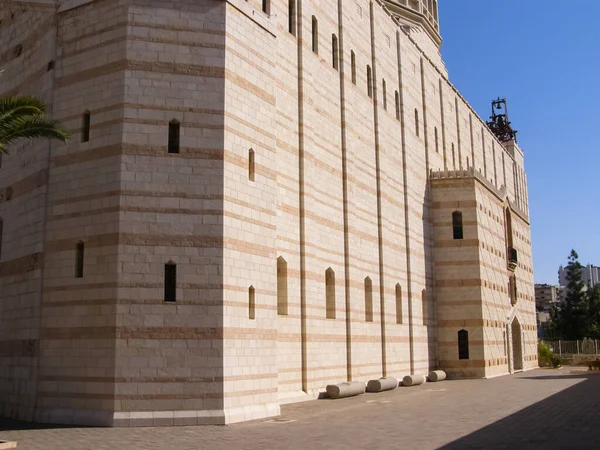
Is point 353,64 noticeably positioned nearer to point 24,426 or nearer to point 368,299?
point 368,299

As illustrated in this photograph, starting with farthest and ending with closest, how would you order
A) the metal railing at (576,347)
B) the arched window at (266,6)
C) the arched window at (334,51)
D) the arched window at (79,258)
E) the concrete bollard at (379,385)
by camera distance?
the metal railing at (576,347) → the arched window at (334,51) → the concrete bollard at (379,385) → the arched window at (266,6) → the arched window at (79,258)

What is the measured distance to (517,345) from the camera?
41219mm

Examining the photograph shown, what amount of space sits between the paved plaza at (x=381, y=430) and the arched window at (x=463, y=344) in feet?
37.6

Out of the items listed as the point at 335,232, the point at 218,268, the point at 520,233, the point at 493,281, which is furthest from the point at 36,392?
the point at 520,233

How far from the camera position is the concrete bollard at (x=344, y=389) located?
70.9 feet

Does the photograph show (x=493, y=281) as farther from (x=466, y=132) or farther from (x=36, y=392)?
(x=36, y=392)

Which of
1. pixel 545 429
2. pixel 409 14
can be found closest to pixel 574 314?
pixel 409 14

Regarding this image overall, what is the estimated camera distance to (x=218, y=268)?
613 inches

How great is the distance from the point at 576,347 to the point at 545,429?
46.8 meters

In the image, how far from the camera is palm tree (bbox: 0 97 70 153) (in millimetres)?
13469

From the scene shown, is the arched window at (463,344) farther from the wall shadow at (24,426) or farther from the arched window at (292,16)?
the wall shadow at (24,426)

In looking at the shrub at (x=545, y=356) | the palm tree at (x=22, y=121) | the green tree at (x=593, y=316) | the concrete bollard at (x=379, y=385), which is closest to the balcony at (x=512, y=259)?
the shrub at (x=545, y=356)

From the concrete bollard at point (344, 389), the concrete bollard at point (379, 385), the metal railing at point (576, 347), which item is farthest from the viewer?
the metal railing at point (576, 347)

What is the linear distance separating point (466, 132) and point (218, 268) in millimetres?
29525
